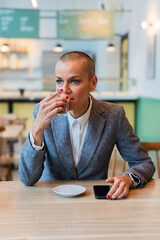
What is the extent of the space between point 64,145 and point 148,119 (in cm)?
471

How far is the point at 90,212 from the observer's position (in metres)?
1.11

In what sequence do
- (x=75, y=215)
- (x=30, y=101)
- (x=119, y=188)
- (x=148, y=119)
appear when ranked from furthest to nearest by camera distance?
(x=30, y=101) → (x=148, y=119) → (x=119, y=188) → (x=75, y=215)

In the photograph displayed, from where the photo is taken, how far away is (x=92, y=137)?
1576 millimetres

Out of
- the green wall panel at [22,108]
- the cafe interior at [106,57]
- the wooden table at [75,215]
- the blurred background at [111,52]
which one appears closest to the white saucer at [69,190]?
the wooden table at [75,215]

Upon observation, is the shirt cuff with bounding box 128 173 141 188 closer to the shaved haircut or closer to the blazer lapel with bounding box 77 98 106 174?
the blazer lapel with bounding box 77 98 106 174

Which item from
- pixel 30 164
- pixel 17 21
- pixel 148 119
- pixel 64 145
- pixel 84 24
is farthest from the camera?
pixel 84 24

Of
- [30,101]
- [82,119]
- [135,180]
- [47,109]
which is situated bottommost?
[30,101]

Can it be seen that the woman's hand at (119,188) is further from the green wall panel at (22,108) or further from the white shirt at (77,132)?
the green wall panel at (22,108)

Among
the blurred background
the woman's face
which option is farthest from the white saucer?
the blurred background

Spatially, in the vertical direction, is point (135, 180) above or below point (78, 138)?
below

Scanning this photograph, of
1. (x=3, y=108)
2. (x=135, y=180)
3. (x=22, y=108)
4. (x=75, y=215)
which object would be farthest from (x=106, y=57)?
(x=75, y=215)

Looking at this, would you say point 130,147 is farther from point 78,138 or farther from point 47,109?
point 47,109

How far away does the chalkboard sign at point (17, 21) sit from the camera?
6598 millimetres

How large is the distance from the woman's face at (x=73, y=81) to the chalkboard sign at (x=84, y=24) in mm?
5518
